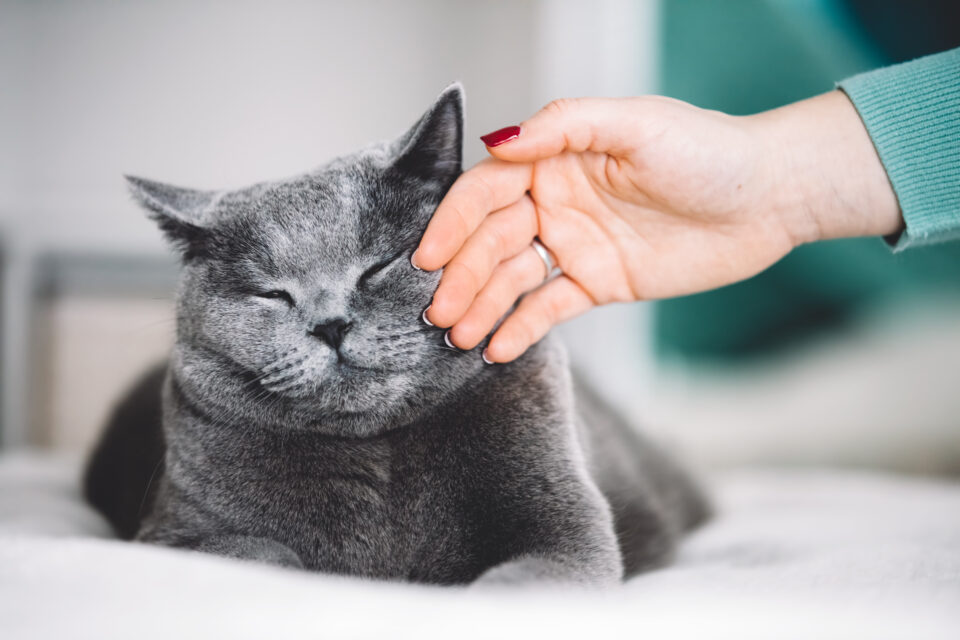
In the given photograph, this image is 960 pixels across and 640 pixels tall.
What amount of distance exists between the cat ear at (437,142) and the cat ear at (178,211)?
26 cm

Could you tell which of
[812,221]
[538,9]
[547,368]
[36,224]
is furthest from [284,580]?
[538,9]

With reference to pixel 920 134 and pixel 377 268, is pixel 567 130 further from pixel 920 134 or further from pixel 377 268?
pixel 920 134

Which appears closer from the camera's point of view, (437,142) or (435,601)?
(435,601)

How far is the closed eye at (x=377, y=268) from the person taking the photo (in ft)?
2.67

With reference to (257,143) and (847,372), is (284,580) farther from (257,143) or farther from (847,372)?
(847,372)

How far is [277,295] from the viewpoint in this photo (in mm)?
827

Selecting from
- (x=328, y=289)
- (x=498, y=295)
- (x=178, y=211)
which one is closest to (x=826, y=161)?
(x=498, y=295)

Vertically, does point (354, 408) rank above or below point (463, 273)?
below

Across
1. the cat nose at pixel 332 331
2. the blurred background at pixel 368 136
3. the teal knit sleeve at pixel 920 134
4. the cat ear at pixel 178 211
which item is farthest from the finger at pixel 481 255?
the blurred background at pixel 368 136

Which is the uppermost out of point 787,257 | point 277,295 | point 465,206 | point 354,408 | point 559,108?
point 559,108

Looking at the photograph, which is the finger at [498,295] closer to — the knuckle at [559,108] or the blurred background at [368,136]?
the knuckle at [559,108]

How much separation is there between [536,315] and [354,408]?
0.29 m

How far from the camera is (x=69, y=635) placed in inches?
21.5

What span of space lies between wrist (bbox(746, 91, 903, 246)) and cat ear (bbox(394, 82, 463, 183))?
440mm
